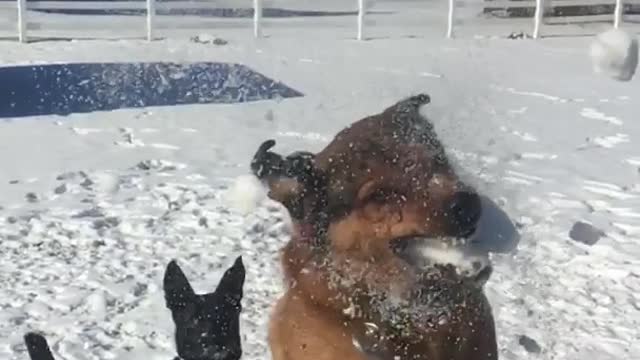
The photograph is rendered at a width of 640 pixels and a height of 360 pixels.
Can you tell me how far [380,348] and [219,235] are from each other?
11.8 ft

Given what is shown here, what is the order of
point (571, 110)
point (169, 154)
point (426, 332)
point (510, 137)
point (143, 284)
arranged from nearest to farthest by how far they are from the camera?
point (426, 332) → point (143, 284) → point (169, 154) → point (510, 137) → point (571, 110)

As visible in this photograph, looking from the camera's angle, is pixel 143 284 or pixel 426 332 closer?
pixel 426 332

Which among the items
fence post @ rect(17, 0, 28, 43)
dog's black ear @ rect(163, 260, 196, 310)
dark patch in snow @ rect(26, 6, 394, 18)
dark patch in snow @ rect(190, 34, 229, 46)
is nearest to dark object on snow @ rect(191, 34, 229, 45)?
dark patch in snow @ rect(190, 34, 229, 46)

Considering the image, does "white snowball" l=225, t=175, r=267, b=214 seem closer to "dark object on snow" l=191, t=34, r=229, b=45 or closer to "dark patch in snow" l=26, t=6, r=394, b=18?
"dark object on snow" l=191, t=34, r=229, b=45

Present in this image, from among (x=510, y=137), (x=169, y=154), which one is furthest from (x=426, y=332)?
(x=510, y=137)

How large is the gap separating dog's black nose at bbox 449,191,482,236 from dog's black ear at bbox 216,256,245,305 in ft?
1.44

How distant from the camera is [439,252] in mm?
1899

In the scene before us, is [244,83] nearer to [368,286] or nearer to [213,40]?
[213,40]

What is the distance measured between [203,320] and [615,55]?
939mm

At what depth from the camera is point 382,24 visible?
14.4 meters

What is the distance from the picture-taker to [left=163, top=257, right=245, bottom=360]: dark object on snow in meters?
2.03

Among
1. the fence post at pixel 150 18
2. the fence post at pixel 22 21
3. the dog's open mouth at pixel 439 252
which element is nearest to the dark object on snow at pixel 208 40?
the fence post at pixel 150 18

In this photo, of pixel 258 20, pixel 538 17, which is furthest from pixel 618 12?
pixel 258 20

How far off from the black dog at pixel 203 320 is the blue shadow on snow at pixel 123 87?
6508mm
